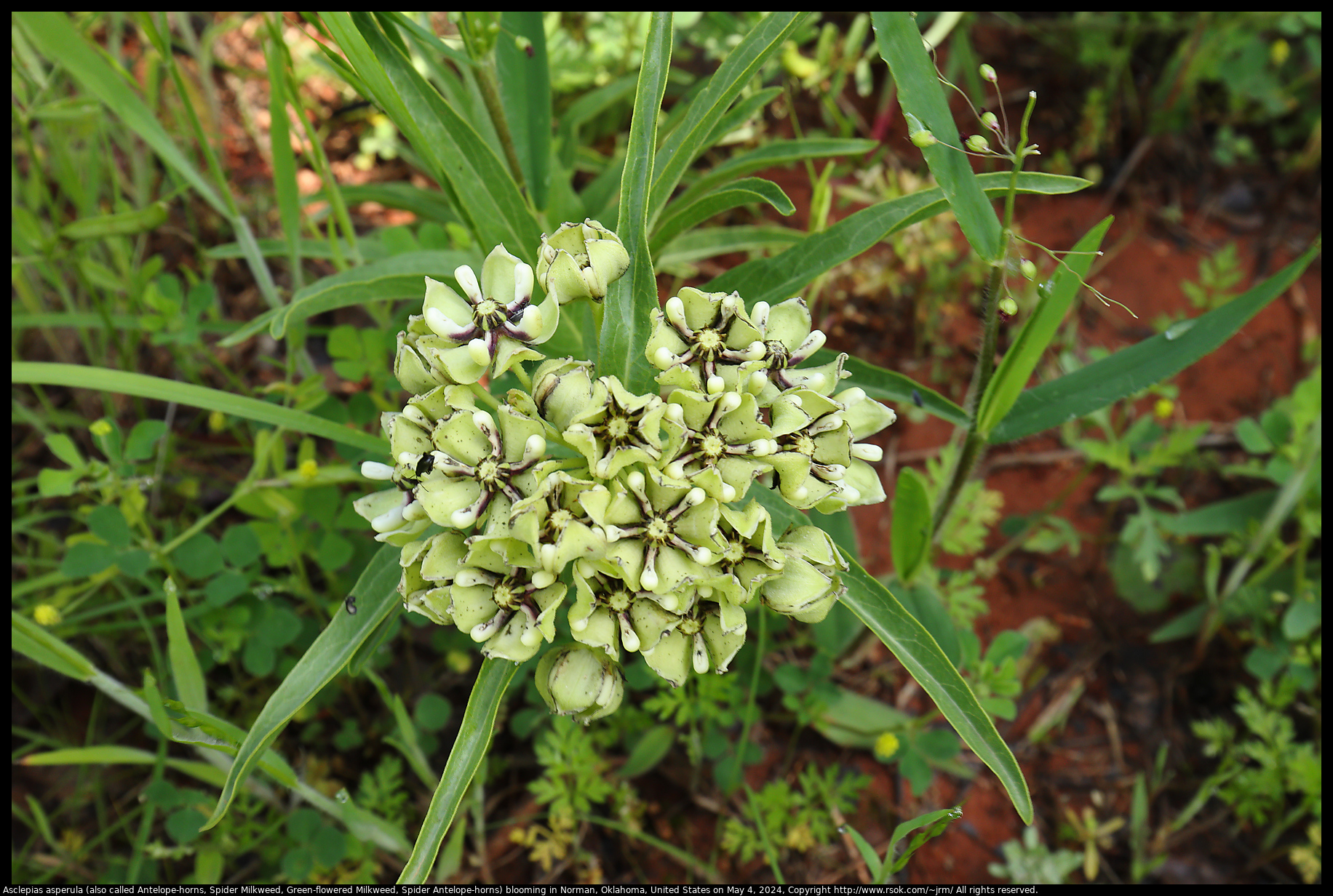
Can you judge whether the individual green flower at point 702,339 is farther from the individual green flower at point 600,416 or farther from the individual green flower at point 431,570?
the individual green flower at point 431,570

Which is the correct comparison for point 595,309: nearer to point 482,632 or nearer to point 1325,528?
point 482,632

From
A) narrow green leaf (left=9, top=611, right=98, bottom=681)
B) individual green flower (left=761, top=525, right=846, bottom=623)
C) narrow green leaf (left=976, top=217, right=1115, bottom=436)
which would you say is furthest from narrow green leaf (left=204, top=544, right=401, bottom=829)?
narrow green leaf (left=976, top=217, right=1115, bottom=436)

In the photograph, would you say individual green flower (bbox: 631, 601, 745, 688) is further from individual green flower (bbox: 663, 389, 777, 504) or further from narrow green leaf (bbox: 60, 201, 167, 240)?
narrow green leaf (bbox: 60, 201, 167, 240)

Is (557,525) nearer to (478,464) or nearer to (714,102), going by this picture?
(478,464)

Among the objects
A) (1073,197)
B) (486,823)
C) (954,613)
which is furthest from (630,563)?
(1073,197)

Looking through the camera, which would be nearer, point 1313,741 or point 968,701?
point 968,701

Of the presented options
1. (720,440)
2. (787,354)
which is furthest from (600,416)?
(787,354)
